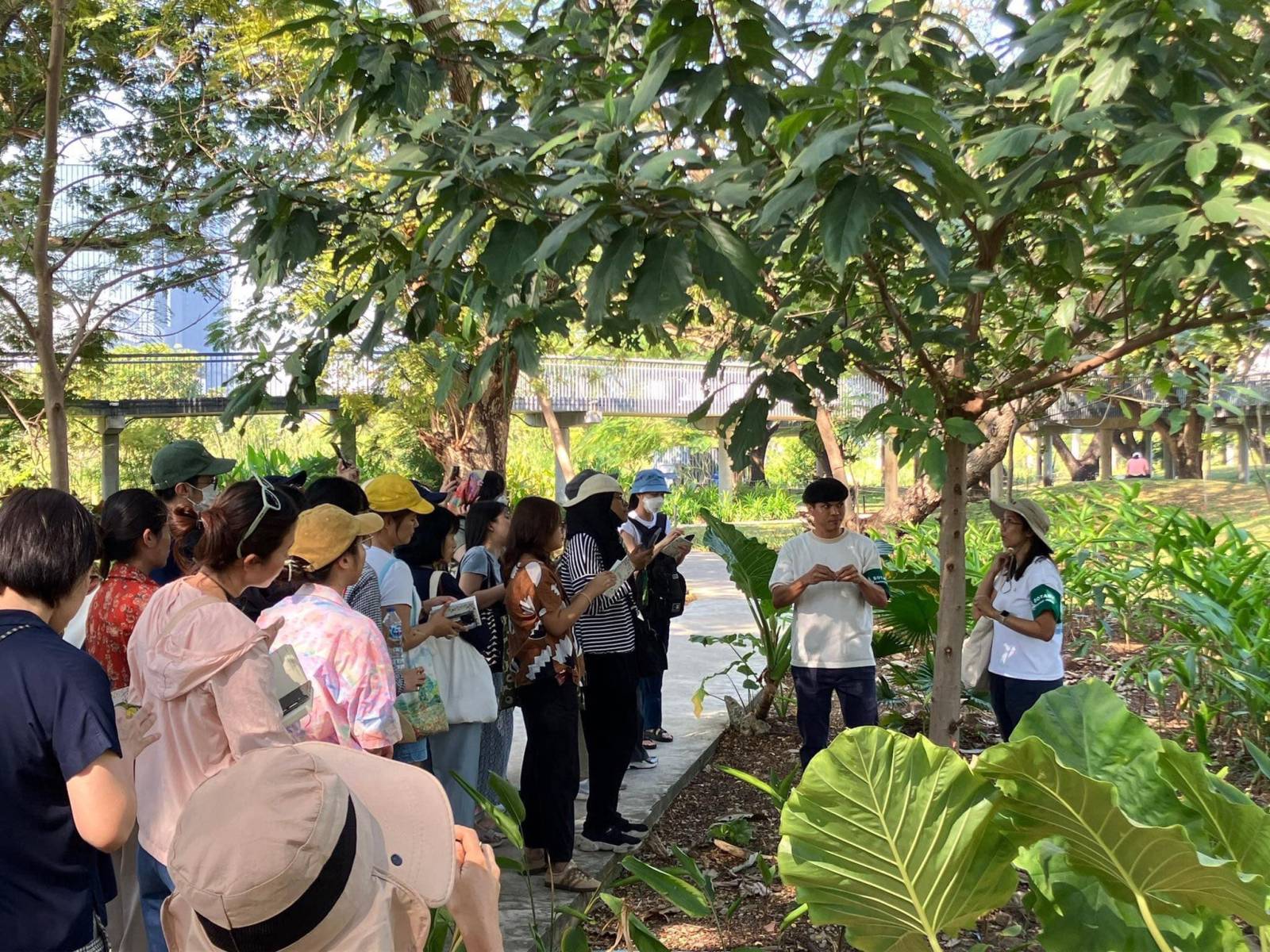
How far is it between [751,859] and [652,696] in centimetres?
175

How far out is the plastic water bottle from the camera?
3.76 metres

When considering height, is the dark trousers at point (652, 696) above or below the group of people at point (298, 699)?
below

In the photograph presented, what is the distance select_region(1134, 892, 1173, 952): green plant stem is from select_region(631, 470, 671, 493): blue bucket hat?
156 inches

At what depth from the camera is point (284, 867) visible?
1.28 m

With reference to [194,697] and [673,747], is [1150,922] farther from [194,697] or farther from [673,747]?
[673,747]

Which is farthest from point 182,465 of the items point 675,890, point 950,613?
point 950,613

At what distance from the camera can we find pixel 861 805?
8.06 ft

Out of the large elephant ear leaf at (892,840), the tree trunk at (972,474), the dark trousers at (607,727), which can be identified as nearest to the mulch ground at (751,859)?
the dark trousers at (607,727)

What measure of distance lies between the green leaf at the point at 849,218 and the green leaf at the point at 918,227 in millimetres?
33

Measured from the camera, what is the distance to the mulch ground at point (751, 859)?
389 cm

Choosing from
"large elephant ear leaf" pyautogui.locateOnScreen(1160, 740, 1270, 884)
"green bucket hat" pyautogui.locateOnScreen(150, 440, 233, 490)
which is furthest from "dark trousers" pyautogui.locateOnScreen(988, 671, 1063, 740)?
"green bucket hat" pyautogui.locateOnScreen(150, 440, 233, 490)

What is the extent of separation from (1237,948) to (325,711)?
87.2 inches

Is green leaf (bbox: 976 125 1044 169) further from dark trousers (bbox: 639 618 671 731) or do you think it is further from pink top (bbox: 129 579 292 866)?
dark trousers (bbox: 639 618 671 731)

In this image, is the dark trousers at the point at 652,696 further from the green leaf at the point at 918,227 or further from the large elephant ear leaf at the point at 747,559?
the green leaf at the point at 918,227
